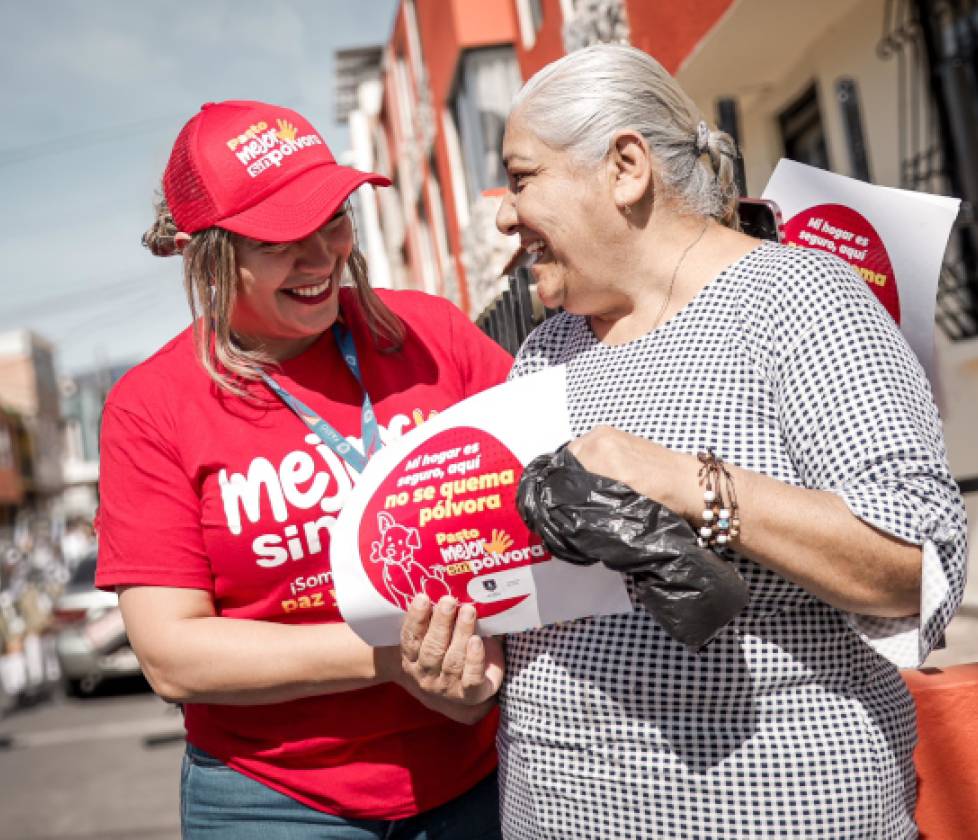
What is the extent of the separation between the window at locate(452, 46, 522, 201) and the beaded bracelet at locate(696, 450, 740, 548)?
12925 mm

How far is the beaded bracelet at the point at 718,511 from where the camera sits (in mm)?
1390

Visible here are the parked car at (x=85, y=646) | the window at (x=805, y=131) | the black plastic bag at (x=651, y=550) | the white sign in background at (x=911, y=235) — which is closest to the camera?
the black plastic bag at (x=651, y=550)

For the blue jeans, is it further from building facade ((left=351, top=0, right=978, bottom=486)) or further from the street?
the street

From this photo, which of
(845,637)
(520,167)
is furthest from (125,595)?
(845,637)

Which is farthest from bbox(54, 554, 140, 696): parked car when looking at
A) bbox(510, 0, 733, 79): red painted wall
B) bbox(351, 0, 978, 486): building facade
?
bbox(510, 0, 733, 79): red painted wall

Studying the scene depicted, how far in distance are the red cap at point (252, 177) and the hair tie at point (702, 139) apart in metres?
0.65

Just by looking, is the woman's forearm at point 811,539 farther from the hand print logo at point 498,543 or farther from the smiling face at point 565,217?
the smiling face at point 565,217

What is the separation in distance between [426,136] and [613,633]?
1740 centimetres

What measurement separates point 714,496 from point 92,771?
25.8 ft

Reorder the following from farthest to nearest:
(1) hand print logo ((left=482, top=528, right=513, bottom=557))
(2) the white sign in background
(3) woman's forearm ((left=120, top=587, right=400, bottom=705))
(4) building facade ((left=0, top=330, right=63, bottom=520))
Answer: (4) building facade ((left=0, top=330, right=63, bottom=520)) < (2) the white sign in background < (3) woman's forearm ((left=120, top=587, right=400, bottom=705)) < (1) hand print logo ((left=482, top=528, right=513, bottom=557))

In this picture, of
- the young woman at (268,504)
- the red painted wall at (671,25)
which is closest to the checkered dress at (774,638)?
the young woman at (268,504)

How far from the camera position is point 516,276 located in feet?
10.5

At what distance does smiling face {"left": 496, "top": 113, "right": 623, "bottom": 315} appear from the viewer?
175 centimetres

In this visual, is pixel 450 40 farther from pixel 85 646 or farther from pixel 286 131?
pixel 286 131
